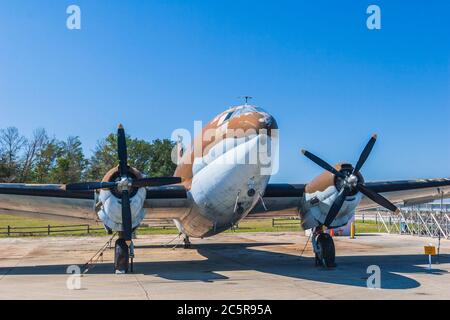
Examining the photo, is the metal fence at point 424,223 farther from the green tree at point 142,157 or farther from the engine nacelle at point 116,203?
the green tree at point 142,157

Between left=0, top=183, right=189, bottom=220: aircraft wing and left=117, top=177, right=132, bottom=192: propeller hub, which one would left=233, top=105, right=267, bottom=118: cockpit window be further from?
left=117, top=177, right=132, bottom=192: propeller hub

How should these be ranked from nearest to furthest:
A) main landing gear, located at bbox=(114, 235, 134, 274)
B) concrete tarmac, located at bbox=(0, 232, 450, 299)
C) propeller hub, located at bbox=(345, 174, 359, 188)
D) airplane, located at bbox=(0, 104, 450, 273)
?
concrete tarmac, located at bbox=(0, 232, 450, 299)
airplane, located at bbox=(0, 104, 450, 273)
main landing gear, located at bbox=(114, 235, 134, 274)
propeller hub, located at bbox=(345, 174, 359, 188)

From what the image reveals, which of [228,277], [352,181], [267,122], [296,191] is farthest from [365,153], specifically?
[228,277]

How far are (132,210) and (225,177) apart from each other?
4002 millimetres

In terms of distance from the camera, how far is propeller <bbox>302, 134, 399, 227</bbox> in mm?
17328

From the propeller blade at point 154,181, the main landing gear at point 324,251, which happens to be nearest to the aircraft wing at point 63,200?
the propeller blade at point 154,181

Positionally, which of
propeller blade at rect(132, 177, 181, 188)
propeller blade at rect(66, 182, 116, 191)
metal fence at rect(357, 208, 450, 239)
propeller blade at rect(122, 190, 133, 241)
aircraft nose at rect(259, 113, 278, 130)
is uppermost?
aircraft nose at rect(259, 113, 278, 130)

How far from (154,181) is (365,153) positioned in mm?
8585

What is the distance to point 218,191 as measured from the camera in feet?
52.2

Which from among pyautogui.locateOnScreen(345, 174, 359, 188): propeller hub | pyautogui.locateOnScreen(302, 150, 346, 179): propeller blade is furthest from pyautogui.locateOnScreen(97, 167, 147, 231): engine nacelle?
pyautogui.locateOnScreen(345, 174, 359, 188): propeller hub

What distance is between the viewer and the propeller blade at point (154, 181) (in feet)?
52.2

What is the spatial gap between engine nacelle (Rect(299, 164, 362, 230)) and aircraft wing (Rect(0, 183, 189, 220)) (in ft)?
18.0
